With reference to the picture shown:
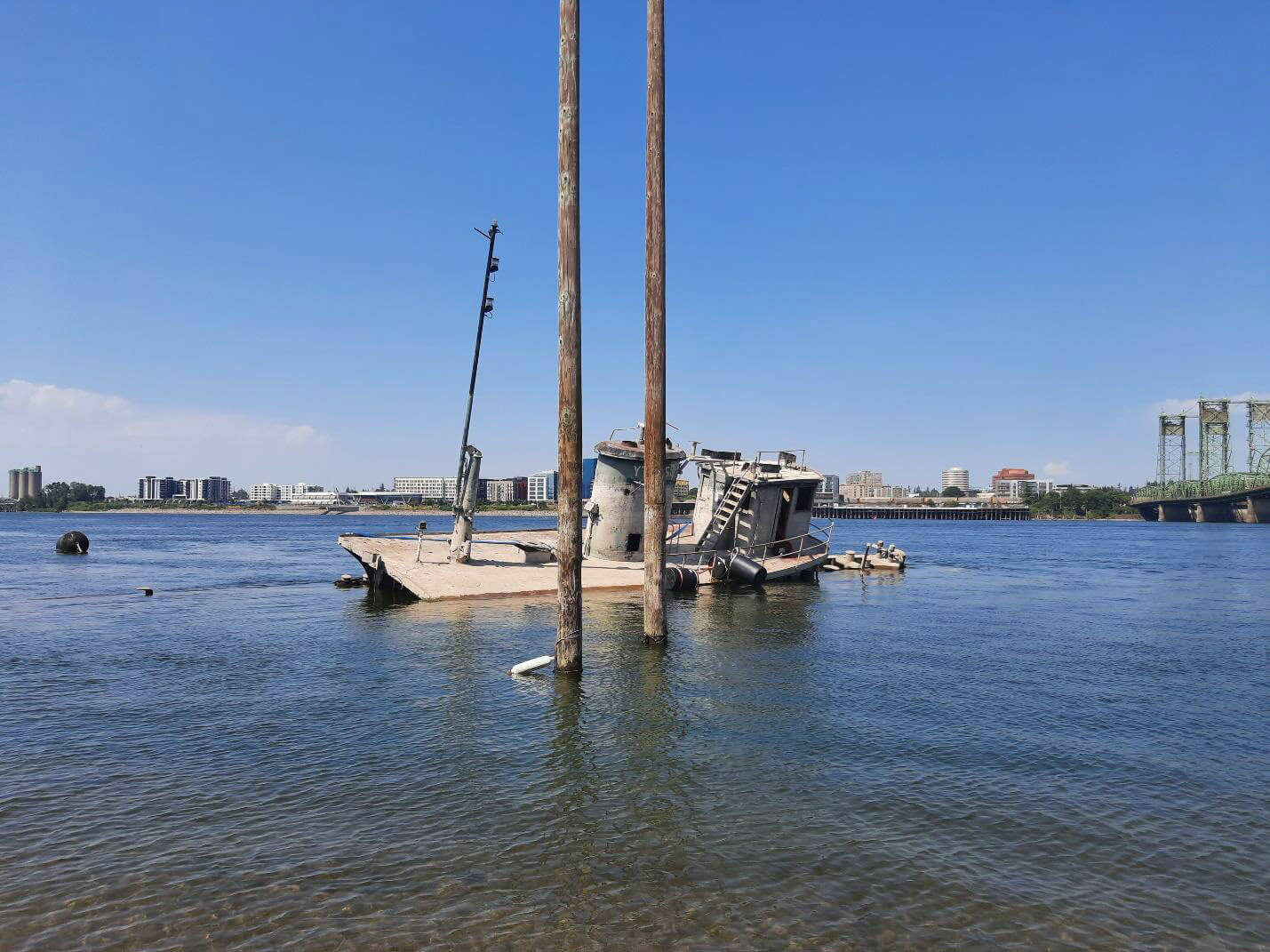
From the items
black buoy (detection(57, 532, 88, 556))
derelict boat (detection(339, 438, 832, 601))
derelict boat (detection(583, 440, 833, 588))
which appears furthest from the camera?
black buoy (detection(57, 532, 88, 556))

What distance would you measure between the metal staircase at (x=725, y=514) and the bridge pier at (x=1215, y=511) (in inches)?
7135

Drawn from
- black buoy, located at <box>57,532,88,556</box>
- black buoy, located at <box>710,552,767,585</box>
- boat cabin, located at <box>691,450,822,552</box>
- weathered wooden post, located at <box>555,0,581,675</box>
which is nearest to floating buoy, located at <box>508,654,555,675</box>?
weathered wooden post, located at <box>555,0,581,675</box>

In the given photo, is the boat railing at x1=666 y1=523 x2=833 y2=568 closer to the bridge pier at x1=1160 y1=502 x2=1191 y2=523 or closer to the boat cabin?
the boat cabin

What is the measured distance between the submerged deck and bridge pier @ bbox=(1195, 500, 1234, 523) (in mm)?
178543

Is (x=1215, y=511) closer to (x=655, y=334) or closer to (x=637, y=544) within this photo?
(x=637, y=544)

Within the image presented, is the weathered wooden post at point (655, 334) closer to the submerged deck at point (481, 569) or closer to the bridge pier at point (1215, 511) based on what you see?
→ the submerged deck at point (481, 569)

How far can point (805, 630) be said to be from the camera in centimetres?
2423

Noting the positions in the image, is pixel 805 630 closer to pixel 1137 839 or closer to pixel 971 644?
pixel 971 644

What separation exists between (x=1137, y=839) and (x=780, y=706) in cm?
643

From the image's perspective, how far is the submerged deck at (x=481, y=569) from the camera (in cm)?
2653

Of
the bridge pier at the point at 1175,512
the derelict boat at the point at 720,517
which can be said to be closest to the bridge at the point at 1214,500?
the bridge pier at the point at 1175,512

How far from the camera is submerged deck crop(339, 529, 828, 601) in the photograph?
87.0 feet

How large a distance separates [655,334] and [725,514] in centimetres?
2097

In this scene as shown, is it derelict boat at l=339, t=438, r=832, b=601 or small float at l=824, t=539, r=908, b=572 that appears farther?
small float at l=824, t=539, r=908, b=572
